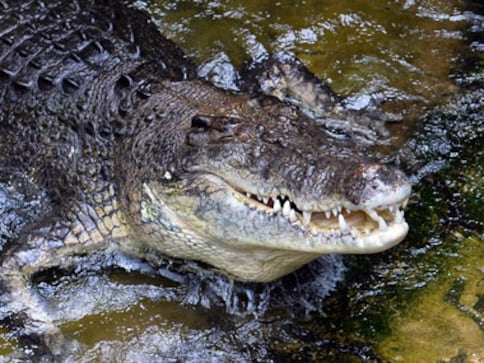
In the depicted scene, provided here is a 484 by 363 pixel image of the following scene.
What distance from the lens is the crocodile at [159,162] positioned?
10.1 ft

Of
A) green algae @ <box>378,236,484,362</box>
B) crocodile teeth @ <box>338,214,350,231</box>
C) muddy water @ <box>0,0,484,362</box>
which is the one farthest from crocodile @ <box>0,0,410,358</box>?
green algae @ <box>378,236,484,362</box>

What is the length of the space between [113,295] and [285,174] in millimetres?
1406

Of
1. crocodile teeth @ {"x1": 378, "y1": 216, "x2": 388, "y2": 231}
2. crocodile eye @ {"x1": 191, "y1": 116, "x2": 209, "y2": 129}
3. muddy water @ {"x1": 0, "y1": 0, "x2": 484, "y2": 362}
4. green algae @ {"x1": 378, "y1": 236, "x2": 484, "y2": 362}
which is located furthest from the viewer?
crocodile eye @ {"x1": 191, "y1": 116, "x2": 209, "y2": 129}

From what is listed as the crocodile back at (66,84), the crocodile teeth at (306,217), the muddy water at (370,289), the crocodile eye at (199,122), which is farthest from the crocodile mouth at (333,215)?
the crocodile back at (66,84)

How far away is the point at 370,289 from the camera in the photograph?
3721 millimetres

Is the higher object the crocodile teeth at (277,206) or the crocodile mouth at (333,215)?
the crocodile mouth at (333,215)

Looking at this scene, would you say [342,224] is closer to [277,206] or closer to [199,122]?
[277,206]

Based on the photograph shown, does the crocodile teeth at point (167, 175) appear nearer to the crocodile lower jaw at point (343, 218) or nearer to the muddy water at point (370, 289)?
the crocodile lower jaw at point (343, 218)

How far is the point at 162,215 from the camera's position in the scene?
373cm

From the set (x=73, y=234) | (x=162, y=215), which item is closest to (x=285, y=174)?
(x=162, y=215)

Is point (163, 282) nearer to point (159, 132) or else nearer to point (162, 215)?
point (162, 215)

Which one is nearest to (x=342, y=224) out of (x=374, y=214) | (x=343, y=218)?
(x=343, y=218)

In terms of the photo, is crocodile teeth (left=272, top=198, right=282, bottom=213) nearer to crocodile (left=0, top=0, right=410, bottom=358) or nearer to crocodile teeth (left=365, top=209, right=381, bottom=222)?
crocodile (left=0, top=0, right=410, bottom=358)

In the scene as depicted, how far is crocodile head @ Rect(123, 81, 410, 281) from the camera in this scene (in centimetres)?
289
